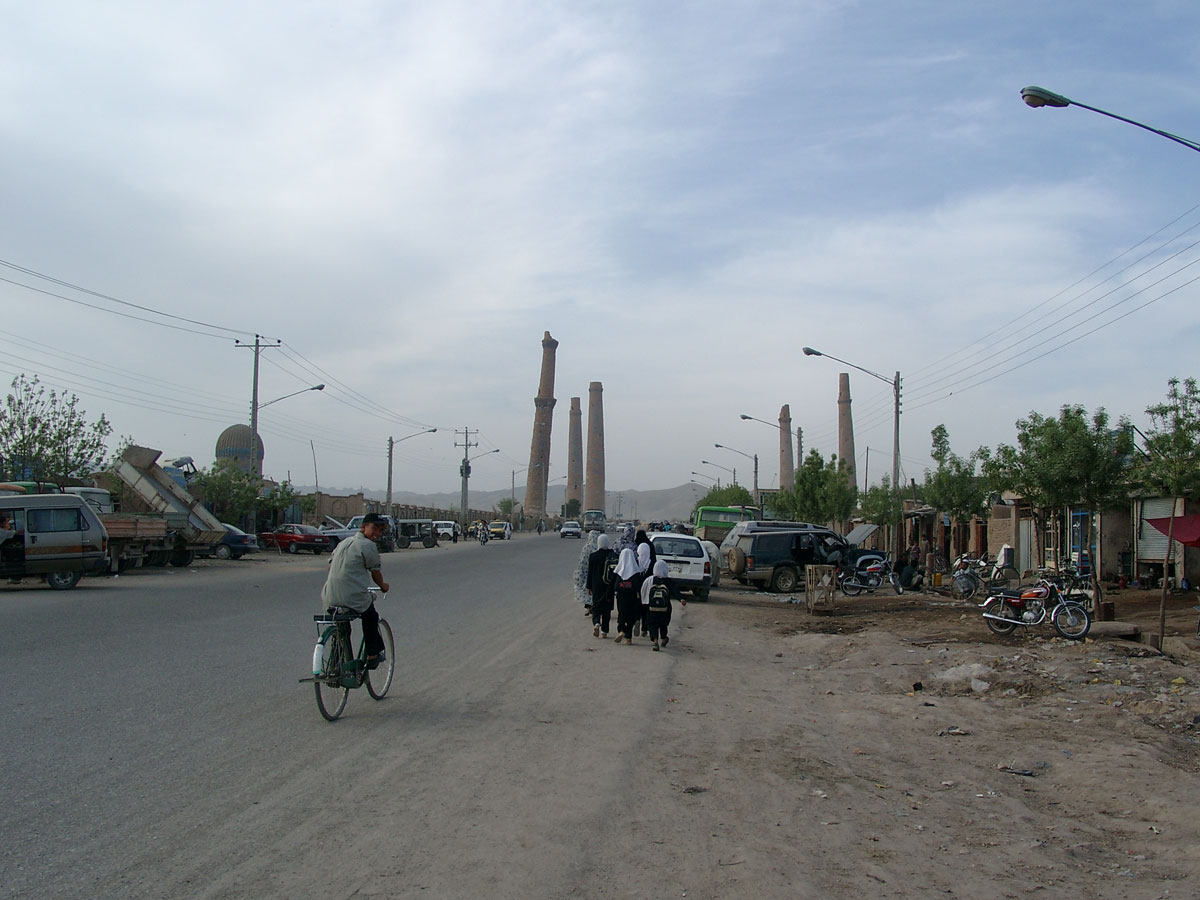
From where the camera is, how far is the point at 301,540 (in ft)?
155

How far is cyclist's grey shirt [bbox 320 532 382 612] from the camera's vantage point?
323 inches

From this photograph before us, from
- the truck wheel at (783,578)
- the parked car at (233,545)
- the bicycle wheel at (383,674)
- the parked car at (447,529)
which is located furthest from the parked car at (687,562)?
the parked car at (447,529)

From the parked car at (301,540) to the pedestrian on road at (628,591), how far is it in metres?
35.5

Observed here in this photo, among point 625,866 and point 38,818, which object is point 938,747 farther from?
point 38,818

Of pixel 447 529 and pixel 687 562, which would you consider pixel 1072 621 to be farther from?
pixel 447 529

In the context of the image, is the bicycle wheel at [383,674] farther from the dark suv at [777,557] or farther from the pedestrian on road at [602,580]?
the dark suv at [777,557]

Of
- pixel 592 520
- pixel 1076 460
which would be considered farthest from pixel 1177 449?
pixel 592 520

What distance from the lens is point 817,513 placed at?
53812mm

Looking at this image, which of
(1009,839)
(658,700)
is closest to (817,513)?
(658,700)

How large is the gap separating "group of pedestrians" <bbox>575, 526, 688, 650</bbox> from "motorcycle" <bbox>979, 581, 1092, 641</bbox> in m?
5.29

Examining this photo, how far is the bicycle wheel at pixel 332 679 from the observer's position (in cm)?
785

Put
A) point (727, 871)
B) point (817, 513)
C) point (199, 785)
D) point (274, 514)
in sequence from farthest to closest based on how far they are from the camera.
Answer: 1. point (274, 514)
2. point (817, 513)
3. point (199, 785)
4. point (727, 871)

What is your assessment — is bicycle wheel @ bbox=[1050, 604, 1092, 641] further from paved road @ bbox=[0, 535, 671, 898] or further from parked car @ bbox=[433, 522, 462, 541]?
parked car @ bbox=[433, 522, 462, 541]

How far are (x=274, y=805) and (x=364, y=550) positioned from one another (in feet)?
9.93
